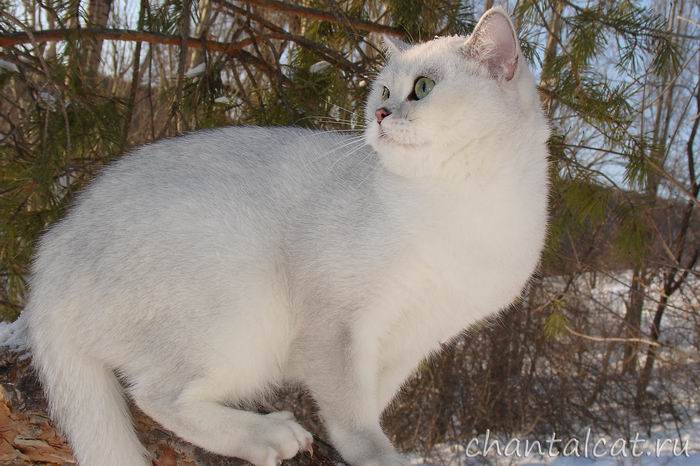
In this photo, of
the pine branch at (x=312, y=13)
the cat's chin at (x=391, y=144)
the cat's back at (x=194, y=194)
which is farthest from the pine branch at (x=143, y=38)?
the cat's chin at (x=391, y=144)

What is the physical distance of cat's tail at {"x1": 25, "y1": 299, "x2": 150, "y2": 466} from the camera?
72.2 inches

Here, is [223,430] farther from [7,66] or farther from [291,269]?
[7,66]

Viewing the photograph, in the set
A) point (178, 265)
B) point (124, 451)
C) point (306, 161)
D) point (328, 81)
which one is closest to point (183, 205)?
point (178, 265)

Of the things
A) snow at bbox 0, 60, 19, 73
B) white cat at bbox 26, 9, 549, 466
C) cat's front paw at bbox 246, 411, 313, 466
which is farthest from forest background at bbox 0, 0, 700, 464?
cat's front paw at bbox 246, 411, 313, 466

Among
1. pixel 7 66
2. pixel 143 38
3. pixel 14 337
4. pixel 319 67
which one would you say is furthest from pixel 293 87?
pixel 14 337

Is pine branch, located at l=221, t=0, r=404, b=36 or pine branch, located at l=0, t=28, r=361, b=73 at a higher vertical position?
pine branch, located at l=221, t=0, r=404, b=36

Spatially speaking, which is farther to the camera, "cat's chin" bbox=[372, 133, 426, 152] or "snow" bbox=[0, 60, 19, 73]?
"snow" bbox=[0, 60, 19, 73]

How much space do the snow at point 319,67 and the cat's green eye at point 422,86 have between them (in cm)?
128

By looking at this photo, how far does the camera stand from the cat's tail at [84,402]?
1835 millimetres

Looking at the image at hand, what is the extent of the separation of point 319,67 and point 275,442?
6.72ft

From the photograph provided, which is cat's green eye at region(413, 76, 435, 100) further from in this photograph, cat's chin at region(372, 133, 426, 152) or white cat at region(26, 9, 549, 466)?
cat's chin at region(372, 133, 426, 152)

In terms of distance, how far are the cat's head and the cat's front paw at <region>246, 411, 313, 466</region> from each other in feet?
2.77

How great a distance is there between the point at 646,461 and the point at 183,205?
4.37 metres

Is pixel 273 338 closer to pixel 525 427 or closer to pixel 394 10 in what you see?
pixel 394 10
